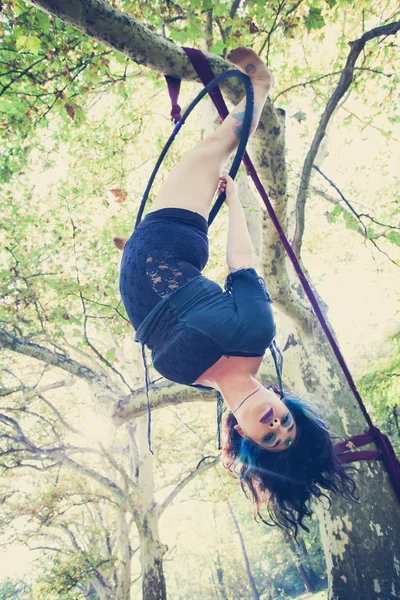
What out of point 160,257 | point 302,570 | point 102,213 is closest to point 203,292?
point 160,257

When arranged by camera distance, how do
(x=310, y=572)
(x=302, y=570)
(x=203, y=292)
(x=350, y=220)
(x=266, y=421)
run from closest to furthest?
(x=203, y=292) < (x=266, y=421) < (x=350, y=220) < (x=302, y=570) < (x=310, y=572)

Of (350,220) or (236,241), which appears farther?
(350,220)

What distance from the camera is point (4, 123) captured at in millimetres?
4941

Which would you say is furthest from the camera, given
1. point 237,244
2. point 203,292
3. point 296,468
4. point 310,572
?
point 310,572

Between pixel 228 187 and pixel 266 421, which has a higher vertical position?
pixel 228 187

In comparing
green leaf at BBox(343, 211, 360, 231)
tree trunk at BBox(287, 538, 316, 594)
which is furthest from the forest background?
tree trunk at BBox(287, 538, 316, 594)

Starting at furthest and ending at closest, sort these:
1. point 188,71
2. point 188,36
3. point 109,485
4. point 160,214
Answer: point 109,485 < point 188,36 < point 188,71 < point 160,214

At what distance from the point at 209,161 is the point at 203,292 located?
816 mm

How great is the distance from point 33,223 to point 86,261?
137 cm

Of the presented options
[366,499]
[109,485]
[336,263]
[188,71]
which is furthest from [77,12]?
[336,263]

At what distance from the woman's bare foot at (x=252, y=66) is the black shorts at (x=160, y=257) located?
3.34 feet

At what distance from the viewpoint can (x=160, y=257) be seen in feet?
6.44

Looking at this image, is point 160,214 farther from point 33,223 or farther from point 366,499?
point 33,223

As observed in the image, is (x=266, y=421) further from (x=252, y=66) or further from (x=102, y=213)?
(x=102, y=213)
